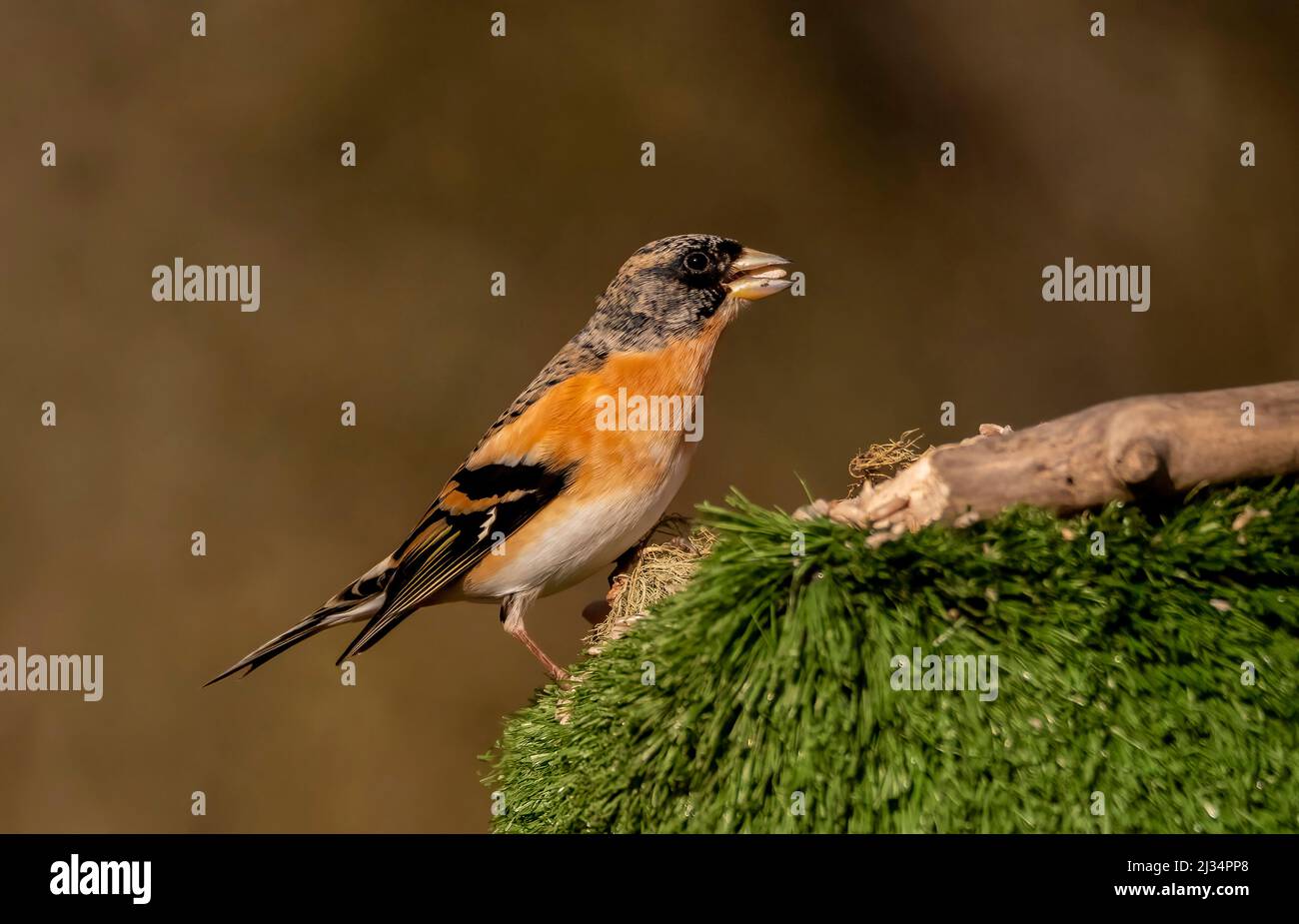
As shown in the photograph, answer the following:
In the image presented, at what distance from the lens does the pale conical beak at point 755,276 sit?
2301 mm

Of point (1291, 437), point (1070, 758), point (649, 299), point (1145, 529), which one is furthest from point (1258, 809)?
point (649, 299)

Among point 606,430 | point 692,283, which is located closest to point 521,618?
point 606,430

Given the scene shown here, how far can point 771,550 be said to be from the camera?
1.51 m

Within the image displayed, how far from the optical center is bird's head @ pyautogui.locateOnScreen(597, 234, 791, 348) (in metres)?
2.30

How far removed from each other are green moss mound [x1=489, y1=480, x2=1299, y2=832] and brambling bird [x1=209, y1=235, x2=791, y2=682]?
0.61m

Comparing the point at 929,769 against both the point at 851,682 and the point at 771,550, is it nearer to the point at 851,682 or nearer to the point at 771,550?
the point at 851,682

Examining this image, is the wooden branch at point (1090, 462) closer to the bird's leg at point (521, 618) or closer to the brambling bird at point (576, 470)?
the brambling bird at point (576, 470)

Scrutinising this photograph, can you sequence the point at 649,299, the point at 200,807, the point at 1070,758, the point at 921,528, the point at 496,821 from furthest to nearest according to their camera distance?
the point at 200,807
the point at 649,299
the point at 496,821
the point at 921,528
the point at 1070,758

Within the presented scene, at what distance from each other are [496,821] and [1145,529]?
1.25m

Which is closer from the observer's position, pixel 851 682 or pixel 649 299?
pixel 851 682

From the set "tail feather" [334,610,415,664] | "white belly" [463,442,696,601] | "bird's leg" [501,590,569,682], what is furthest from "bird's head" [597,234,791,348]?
"tail feather" [334,610,415,664]

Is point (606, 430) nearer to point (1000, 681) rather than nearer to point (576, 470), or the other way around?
point (576, 470)

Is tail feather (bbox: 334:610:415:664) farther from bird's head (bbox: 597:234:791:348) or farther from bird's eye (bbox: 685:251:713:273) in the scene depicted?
bird's eye (bbox: 685:251:713:273)

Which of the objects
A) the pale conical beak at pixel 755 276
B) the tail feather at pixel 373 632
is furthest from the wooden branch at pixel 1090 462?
the tail feather at pixel 373 632
